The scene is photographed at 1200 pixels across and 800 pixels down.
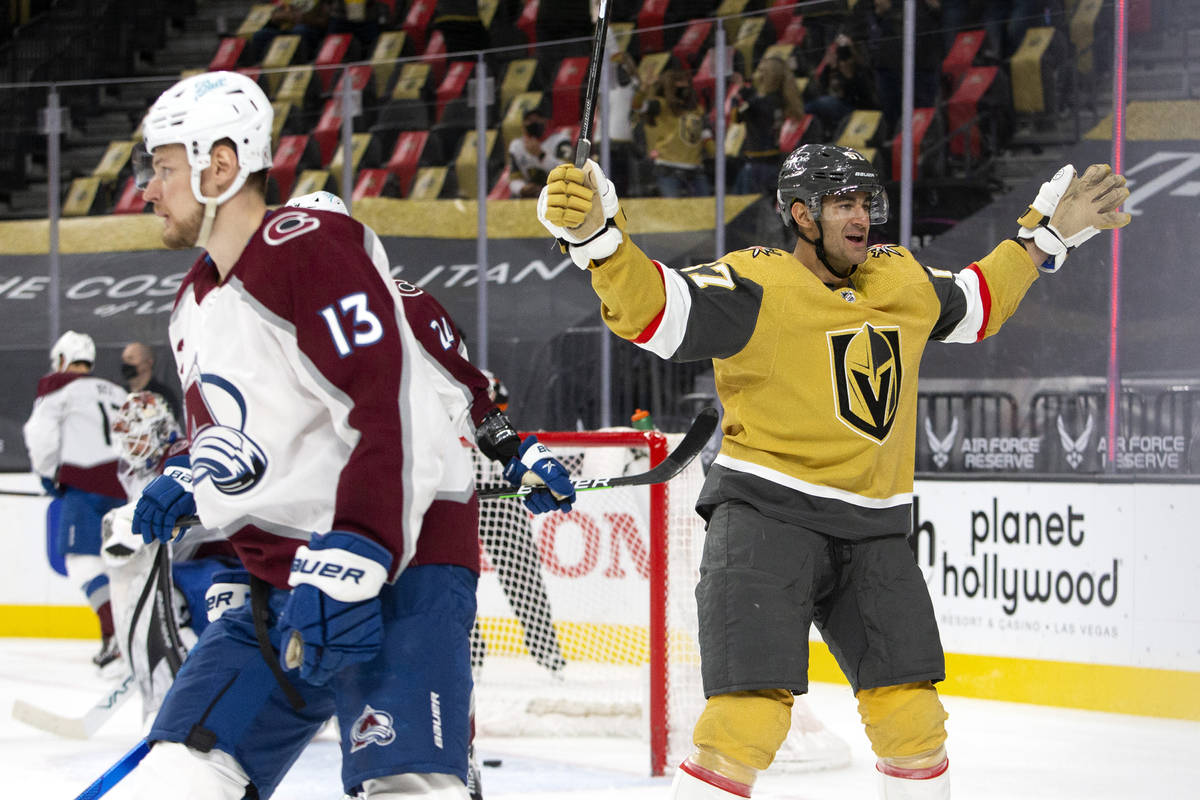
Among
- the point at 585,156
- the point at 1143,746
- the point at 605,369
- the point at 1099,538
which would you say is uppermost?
the point at 585,156

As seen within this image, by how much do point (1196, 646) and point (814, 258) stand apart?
2797 millimetres

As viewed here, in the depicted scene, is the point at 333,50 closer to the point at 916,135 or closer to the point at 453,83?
the point at 453,83

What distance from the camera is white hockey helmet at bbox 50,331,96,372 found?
617cm

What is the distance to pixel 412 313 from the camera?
231cm

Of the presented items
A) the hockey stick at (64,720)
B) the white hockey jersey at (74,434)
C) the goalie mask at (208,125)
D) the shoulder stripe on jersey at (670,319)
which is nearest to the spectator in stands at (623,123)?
the white hockey jersey at (74,434)

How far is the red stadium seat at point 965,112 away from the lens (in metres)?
5.25

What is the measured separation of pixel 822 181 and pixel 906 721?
0.83 m

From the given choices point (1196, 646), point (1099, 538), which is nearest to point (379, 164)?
point (1099, 538)

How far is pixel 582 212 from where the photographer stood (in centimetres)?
209

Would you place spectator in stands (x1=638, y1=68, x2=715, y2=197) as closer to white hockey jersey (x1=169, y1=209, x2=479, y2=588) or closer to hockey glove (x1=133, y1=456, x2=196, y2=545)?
hockey glove (x1=133, y1=456, x2=196, y2=545)

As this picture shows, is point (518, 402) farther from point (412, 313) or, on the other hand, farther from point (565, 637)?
point (412, 313)

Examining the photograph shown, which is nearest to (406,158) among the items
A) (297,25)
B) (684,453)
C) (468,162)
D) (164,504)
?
(468,162)

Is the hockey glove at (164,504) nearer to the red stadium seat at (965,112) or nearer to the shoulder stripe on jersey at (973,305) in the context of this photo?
the shoulder stripe on jersey at (973,305)

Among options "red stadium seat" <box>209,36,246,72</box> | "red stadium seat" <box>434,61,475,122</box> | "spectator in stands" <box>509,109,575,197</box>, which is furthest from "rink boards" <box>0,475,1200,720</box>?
"red stadium seat" <box>209,36,246,72</box>
